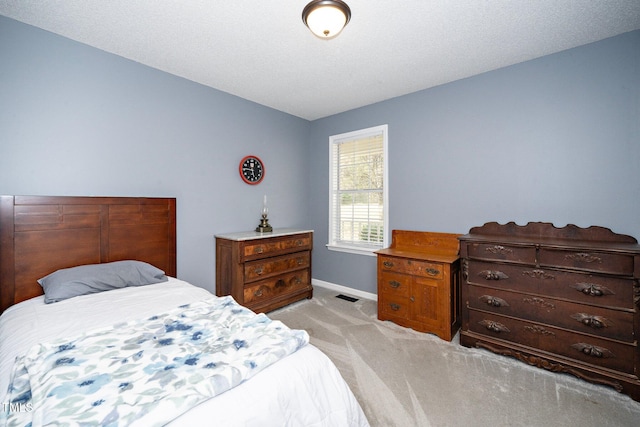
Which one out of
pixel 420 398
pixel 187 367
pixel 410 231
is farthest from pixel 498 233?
pixel 187 367

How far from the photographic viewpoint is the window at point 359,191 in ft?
12.2

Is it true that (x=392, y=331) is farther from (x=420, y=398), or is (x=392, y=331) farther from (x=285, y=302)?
(x=285, y=302)

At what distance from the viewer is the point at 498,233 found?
274cm

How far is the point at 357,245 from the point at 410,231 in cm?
89

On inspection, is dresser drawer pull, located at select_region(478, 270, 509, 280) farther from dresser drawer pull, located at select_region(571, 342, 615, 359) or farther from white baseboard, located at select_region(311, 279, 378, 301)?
white baseboard, located at select_region(311, 279, 378, 301)

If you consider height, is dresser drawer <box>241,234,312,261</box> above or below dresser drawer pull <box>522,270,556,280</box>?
above

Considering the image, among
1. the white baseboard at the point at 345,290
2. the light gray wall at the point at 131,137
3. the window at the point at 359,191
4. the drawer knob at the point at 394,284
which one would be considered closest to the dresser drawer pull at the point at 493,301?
the drawer knob at the point at 394,284

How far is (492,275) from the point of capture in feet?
7.80

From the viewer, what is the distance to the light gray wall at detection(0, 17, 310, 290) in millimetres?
2078

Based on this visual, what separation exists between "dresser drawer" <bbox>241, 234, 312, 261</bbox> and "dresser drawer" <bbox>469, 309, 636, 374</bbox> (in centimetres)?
205

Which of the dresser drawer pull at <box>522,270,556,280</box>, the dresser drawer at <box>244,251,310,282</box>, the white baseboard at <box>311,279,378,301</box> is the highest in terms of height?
the dresser drawer pull at <box>522,270,556,280</box>

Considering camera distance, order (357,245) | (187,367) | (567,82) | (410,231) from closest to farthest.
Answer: (187,367)
(567,82)
(410,231)
(357,245)

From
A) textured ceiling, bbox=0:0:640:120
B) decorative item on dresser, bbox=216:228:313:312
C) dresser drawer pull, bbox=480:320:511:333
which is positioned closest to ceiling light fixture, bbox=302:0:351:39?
textured ceiling, bbox=0:0:640:120

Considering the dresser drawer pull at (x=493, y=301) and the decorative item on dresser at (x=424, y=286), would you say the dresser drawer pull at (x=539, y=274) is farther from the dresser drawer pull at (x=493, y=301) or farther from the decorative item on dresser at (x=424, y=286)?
the decorative item on dresser at (x=424, y=286)
